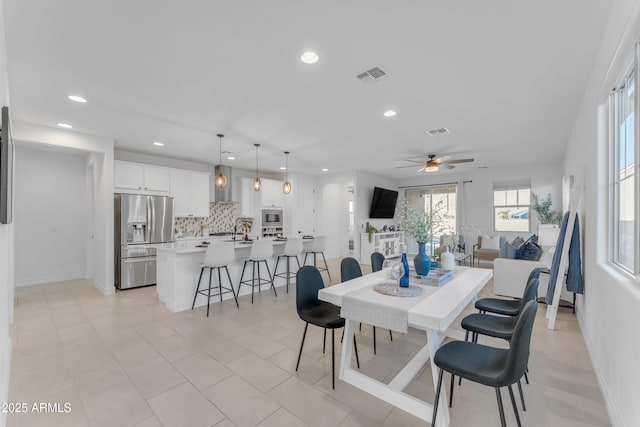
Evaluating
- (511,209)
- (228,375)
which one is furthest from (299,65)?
(511,209)

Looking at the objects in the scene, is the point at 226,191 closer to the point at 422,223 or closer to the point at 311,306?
the point at 311,306

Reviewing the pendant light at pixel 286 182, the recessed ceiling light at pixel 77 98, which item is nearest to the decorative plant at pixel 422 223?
the pendant light at pixel 286 182

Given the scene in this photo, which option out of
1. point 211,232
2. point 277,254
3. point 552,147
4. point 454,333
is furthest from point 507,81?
point 211,232

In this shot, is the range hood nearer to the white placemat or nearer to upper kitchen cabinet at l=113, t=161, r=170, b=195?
upper kitchen cabinet at l=113, t=161, r=170, b=195

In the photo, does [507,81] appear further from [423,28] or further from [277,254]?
[277,254]

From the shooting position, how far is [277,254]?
5531 millimetres

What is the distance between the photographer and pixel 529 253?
15.3 ft

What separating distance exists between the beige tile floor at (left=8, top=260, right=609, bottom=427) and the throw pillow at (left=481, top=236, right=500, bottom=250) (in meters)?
3.78

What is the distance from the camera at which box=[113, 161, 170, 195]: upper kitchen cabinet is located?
5.24 m

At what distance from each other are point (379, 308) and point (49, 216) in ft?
22.1

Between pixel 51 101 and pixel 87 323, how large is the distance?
8.84 feet

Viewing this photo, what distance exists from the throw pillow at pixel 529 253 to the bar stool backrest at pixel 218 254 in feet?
15.2

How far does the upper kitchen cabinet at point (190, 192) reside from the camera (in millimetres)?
6093

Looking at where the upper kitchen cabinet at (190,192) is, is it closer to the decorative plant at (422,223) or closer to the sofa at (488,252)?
the decorative plant at (422,223)
